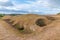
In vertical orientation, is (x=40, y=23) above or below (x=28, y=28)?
above

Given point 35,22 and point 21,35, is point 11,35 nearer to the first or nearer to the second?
point 21,35

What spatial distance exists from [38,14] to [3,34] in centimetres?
216

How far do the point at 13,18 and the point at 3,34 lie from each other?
1.36 metres

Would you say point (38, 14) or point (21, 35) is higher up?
point (38, 14)

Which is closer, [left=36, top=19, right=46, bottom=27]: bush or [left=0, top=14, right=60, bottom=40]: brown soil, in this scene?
[left=0, top=14, right=60, bottom=40]: brown soil

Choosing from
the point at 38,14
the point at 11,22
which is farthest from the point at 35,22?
the point at 11,22

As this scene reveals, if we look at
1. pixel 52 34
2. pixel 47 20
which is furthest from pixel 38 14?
pixel 52 34

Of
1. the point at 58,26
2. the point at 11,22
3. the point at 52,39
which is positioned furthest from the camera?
the point at 11,22

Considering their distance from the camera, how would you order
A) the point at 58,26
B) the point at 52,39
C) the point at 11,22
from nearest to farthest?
the point at 52,39 < the point at 58,26 < the point at 11,22

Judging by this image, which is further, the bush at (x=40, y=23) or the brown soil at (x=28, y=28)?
the bush at (x=40, y=23)

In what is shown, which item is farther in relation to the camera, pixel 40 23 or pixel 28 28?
pixel 40 23

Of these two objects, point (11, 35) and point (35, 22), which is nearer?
point (11, 35)

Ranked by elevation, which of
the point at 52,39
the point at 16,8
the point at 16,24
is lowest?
the point at 52,39

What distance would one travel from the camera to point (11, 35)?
25.0ft
